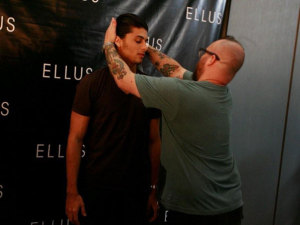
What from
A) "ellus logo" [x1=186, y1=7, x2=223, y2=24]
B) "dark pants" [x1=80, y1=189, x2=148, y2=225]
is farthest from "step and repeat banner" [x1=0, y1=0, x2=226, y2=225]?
"dark pants" [x1=80, y1=189, x2=148, y2=225]

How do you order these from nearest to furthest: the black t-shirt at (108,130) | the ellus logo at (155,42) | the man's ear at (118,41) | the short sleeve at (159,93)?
the short sleeve at (159,93) < the black t-shirt at (108,130) < the man's ear at (118,41) < the ellus logo at (155,42)

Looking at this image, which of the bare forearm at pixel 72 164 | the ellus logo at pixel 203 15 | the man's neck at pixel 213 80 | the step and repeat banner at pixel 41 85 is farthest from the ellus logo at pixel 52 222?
the ellus logo at pixel 203 15

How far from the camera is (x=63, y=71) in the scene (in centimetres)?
193

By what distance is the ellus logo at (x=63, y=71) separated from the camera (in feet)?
6.18

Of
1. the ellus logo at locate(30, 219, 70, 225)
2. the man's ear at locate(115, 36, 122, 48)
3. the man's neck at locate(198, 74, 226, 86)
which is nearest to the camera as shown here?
the man's neck at locate(198, 74, 226, 86)

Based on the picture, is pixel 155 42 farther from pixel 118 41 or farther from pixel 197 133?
pixel 197 133

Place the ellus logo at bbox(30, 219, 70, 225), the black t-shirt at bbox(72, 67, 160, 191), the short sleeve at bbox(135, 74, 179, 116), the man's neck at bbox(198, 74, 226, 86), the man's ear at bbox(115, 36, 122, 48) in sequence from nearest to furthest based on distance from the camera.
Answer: the short sleeve at bbox(135, 74, 179, 116) → the man's neck at bbox(198, 74, 226, 86) → the black t-shirt at bbox(72, 67, 160, 191) → the man's ear at bbox(115, 36, 122, 48) → the ellus logo at bbox(30, 219, 70, 225)

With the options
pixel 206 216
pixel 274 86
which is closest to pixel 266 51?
pixel 274 86

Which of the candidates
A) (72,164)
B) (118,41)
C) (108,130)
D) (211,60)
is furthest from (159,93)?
(72,164)

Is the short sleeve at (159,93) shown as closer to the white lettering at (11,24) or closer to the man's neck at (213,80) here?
the man's neck at (213,80)

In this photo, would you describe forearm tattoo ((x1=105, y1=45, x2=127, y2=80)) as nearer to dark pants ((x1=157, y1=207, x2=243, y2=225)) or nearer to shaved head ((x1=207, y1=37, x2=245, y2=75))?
shaved head ((x1=207, y1=37, x2=245, y2=75))

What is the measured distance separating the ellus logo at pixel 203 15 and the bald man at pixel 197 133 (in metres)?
0.84

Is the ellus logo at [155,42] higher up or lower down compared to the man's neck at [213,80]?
higher up

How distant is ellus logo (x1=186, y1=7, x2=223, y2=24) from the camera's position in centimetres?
221
